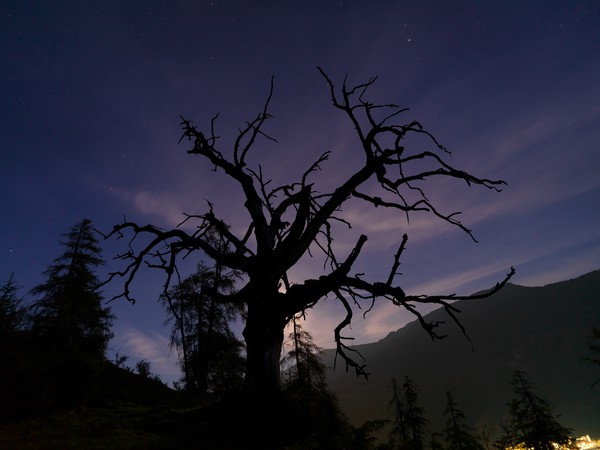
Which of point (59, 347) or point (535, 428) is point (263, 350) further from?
point (535, 428)

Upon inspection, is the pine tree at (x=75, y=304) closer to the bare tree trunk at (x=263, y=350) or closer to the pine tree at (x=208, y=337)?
the pine tree at (x=208, y=337)

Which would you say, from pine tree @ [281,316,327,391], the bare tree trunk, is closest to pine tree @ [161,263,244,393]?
pine tree @ [281,316,327,391]

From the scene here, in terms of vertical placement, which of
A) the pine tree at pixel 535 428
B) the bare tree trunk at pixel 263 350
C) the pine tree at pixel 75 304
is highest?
the pine tree at pixel 75 304

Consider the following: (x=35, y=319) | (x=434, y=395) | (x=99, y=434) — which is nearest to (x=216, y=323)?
(x=35, y=319)

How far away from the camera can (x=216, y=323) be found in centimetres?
2098

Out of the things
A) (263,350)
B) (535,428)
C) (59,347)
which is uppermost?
(59,347)

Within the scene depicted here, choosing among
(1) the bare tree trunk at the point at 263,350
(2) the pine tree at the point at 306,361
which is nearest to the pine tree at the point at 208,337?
(2) the pine tree at the point at 306,361

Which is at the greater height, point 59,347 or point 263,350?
point 59,347

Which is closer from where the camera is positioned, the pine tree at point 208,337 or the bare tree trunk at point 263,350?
the bare tree trunk at point 263,350

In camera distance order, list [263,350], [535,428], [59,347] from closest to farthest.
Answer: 1. [263,350]
2. [59,347]
3. [535,428]

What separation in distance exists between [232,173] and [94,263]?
76.9 feet

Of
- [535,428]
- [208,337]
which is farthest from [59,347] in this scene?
[535,428]

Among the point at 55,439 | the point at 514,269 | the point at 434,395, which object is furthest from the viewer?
the point at 434,395

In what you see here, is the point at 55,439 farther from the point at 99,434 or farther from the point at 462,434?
the point at 462,434
